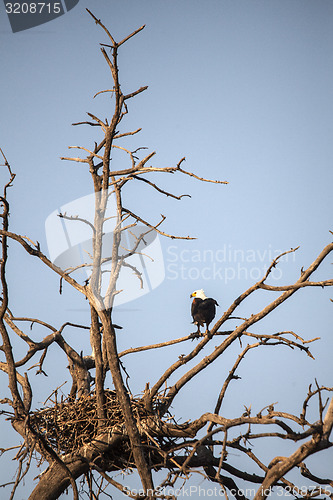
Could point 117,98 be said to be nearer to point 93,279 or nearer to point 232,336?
point 93,279

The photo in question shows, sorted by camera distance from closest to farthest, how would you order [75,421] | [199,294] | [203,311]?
1. [75,421]
2. [203,311]
3. [199,294]

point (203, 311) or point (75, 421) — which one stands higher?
point (203, 311)

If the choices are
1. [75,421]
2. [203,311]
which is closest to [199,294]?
[203,311]

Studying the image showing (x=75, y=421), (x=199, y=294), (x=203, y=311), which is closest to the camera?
(x=75, y=421)

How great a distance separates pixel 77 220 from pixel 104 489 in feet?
9.11

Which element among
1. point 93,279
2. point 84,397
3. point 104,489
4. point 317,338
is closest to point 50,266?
point 93,279

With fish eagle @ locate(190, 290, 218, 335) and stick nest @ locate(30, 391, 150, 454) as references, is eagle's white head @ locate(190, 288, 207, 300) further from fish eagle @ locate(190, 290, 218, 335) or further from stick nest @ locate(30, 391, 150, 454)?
stick nest @ locate(30, 391, 150, 454)

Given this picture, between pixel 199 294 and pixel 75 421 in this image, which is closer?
pixel 75 421

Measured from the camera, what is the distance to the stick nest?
6.88 meters

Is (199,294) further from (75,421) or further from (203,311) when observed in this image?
(75,421)

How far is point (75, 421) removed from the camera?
6957 mm

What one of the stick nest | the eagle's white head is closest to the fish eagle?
the eagle's white head

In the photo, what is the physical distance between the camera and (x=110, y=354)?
6.24 meters

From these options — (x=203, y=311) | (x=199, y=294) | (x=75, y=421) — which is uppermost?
(x=199, y=294)
